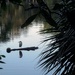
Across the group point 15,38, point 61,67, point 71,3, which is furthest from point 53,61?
point 15,38

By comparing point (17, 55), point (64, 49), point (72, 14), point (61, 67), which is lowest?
point (17, 55)

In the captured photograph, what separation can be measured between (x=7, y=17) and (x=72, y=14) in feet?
114

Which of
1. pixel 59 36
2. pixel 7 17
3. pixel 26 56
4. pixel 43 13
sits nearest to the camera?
pixel 43 13

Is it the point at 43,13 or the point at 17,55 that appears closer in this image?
the point at 43,13

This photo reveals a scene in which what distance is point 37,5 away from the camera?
1.30 metres

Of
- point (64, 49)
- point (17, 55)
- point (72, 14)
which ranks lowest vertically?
point (17, 55)

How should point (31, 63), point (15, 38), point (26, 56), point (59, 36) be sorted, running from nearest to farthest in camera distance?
point (59, 36)
point (31, 63)
point (26, 56)
point (15, 38)

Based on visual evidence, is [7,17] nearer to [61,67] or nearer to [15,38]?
[15,38]

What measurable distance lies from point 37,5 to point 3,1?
0.29m

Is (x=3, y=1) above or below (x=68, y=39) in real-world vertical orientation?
above

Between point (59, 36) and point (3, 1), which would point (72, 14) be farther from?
point (59, 36)

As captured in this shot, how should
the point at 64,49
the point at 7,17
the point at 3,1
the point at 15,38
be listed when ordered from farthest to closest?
the point at 7,17
the point at 15,38
the point at 64,49
the point at 3,1

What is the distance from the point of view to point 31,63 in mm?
15305

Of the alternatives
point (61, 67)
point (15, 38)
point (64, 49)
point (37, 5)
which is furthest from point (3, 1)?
point (15, 38)
